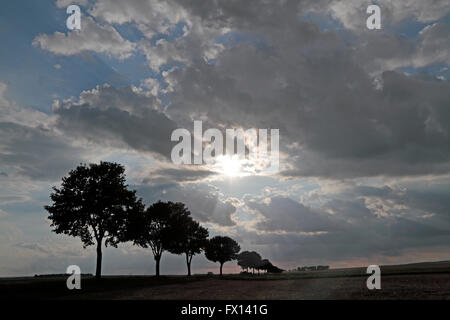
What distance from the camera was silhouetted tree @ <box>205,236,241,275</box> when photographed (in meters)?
140

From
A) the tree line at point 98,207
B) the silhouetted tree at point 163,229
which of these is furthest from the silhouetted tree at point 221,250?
the tree line at point 98,207

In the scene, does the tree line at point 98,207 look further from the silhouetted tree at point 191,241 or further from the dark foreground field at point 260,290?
the silhouetted tree at point 191,241

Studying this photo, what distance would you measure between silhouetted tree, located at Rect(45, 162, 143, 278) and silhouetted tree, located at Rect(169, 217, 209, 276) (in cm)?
3332

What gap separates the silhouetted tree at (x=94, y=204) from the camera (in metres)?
55.5

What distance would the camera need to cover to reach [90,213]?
2226 inches

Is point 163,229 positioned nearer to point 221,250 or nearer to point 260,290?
point 260,290

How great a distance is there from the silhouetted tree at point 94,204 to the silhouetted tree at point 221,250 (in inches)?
3272

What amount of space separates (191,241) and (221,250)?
43225 millimetres

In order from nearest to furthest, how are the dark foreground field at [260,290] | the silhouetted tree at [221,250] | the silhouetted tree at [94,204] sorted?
the dark foreground field at [260,290] < the silhouetted tree at [94,204] < the silhouetted tree at [221,250]

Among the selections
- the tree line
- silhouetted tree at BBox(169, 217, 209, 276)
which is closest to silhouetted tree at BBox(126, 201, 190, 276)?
silhouetted tree at BBox(169, 217, 209, 276)

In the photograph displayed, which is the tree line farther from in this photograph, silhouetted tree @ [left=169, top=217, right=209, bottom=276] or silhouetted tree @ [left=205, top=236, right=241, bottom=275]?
silhouetted tree @ [left=205, top=236, right=241, bottom=275]

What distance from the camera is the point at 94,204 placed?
5606 cm

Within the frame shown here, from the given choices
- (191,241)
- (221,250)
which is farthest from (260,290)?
(221,250)
